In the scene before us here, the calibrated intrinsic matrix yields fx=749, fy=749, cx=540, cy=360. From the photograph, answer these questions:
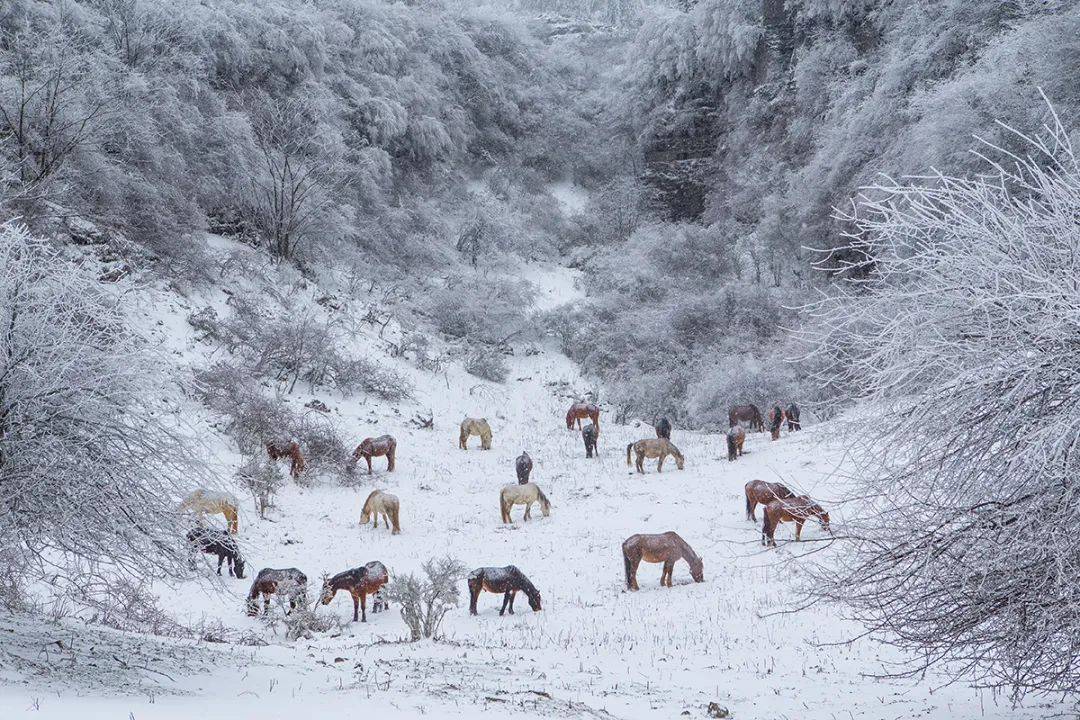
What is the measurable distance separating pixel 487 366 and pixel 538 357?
3074 millimetres

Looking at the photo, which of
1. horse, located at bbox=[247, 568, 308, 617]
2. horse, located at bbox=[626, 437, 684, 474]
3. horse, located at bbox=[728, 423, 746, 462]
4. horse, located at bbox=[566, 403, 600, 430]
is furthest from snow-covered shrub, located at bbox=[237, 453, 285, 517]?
horse, located at bbox=[728, 423, 746, 462]

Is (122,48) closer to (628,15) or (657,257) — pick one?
(657,257)

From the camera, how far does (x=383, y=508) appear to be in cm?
1348

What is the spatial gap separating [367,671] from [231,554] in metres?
4.60

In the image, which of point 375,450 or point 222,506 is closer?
point 222,506

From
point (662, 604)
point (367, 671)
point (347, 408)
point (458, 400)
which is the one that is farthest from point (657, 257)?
point (367, 671)

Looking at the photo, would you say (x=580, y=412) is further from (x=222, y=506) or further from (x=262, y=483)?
(x=222, y=506)

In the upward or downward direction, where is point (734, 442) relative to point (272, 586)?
upward

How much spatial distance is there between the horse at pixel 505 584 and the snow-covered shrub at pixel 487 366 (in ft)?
Answer: 50.9

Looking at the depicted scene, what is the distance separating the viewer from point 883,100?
89.2ft

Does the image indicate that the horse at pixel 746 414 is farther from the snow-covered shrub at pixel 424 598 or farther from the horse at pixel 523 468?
the snow-covered shrub at pixel 424 598

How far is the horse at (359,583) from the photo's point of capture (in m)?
9.98

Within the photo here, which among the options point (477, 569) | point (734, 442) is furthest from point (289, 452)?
point (734, 442)

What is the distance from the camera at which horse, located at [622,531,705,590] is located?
1053 centimetres
